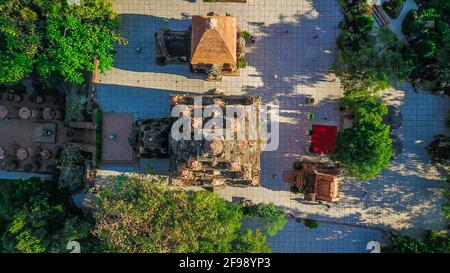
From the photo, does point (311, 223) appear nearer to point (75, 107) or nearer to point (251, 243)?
point (251, 243)

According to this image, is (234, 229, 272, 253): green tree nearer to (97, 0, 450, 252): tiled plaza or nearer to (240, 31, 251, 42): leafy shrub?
(97, 0, 450, 252): tiled plaza

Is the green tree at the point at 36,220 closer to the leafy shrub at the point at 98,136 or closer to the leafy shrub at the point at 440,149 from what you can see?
the leafy shrub at the point at 98,136

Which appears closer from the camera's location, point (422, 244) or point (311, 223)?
point (422, 244)

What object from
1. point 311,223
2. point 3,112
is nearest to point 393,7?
point 311,223

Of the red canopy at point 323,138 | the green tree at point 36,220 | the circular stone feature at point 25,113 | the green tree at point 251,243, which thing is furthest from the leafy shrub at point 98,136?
the red canopy at point 323,138

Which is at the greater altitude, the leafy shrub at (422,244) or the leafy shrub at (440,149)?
the leafy shrub at (440,149)

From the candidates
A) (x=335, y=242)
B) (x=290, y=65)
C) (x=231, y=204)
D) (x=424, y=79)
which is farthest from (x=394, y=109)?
(x=231, y=204)

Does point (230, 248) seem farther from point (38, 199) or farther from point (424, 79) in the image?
point (424, 79)
